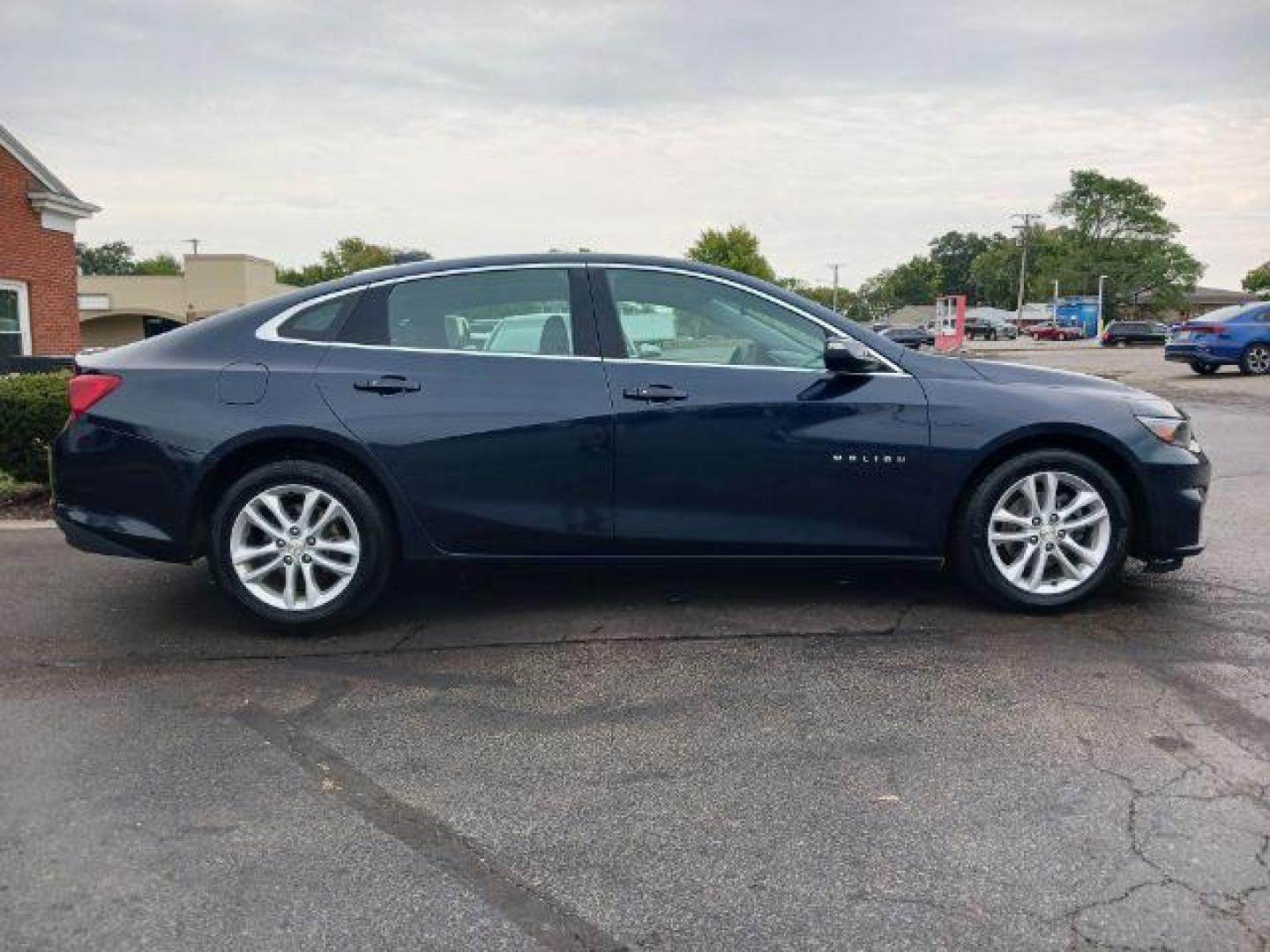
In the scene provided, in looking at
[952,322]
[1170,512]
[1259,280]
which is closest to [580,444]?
[1170,512]

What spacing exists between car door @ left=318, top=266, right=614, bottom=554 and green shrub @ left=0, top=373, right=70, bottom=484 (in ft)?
14.7

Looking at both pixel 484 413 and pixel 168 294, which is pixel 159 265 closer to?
pixel 168 294

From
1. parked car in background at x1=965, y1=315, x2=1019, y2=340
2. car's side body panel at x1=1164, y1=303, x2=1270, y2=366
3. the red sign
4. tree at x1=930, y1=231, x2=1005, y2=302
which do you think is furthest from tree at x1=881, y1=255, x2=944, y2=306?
car's side body panel at x1=1164, y1=303, x2=1270, y2=366

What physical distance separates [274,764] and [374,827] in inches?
22.9

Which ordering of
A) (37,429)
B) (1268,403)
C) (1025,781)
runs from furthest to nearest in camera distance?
(1268,403), (37,429), (1025,781)

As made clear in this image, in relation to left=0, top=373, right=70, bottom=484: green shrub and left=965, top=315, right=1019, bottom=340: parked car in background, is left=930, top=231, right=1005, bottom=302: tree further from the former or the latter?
left=0, top=373, right=70, bottom=484: green shrub

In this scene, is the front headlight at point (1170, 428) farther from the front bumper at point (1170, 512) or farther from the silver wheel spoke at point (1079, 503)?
the silver wheel spoke at point (1079, 503)

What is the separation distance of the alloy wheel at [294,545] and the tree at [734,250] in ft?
174

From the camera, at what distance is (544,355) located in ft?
15.2

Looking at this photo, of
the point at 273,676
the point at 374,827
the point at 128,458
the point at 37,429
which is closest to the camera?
the point at 374,827

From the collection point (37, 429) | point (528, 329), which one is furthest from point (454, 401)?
point (37, 429)

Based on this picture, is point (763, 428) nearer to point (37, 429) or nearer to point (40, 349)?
point (37, 429)

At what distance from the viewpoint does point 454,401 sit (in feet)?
14.8

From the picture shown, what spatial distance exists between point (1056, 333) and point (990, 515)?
231ft
